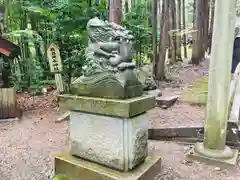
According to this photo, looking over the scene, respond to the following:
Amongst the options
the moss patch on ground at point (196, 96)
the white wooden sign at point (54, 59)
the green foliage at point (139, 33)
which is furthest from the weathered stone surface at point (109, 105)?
the green foliage at point (139, 33)

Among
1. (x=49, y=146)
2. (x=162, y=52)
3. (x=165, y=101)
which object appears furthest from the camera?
(x=162, y=52)

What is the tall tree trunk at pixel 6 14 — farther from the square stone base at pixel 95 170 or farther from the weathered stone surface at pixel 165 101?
the square stone base at pixel 95 170

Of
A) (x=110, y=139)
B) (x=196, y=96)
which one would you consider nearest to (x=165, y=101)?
(x=196, y=96)

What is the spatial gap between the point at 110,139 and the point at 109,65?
0.84 meters

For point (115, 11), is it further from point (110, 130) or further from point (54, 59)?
point (110, 130)

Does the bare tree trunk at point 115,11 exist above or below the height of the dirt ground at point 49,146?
above

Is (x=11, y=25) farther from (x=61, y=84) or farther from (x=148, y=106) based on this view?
(x=148, y=106)

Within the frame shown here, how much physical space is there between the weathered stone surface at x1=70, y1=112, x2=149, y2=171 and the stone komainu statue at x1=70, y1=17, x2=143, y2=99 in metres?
0.29

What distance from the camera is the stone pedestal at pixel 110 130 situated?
280 centimetres

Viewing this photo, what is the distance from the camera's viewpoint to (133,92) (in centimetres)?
293

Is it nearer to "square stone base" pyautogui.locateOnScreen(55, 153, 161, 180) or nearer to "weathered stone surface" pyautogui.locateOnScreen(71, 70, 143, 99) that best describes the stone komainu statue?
"weathered stone surface" pyautogui.locateOnScreen(71, 70, 143, 99)

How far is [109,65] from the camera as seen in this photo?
2.90 m

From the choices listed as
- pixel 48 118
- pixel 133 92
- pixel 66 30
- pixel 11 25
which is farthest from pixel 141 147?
Result: pixel 11 25

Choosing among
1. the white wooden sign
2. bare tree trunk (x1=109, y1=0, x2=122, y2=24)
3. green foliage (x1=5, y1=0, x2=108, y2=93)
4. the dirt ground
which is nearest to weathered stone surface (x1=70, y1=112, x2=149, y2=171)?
the dirt ground
